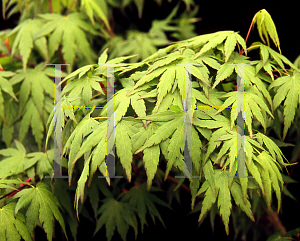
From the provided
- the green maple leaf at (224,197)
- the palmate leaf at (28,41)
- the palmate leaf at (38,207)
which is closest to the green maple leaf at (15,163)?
the palmate leaf at (38,207)

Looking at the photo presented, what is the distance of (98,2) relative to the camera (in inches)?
55.6

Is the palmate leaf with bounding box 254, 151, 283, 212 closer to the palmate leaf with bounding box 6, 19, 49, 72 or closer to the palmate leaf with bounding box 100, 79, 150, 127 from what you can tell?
the palmate leaf with bounding box 100, 79, 150, 127

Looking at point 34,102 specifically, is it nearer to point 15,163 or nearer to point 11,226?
Result: point 15,163

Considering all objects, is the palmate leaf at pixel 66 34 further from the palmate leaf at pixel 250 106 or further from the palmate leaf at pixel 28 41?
the palmate leaf at pixel 250 106

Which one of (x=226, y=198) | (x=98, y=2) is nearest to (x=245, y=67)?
(x=226, y=198)

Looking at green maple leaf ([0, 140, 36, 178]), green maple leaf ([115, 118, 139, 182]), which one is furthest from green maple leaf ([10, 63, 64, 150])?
green maple leaf ([115, 118, 139, 182])

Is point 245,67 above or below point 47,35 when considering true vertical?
below

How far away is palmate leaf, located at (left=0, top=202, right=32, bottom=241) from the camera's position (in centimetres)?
80

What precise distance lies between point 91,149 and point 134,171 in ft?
1.65

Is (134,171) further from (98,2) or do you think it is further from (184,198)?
(98,2)

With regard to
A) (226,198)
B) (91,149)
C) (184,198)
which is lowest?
(184,198)

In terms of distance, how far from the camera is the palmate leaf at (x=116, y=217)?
1.10 meters

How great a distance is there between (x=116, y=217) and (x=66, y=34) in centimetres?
81

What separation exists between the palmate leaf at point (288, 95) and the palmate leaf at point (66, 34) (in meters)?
0.80
